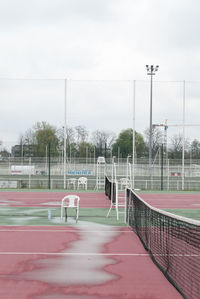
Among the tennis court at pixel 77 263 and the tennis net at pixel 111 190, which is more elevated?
the tennis net at pixel 111 190

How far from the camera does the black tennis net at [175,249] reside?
17.6 feet

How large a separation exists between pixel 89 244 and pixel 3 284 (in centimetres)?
323

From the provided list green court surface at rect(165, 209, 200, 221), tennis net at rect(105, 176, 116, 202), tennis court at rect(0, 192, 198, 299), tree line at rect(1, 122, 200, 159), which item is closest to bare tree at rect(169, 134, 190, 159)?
tree line at rect(1, 122, 200, 159)

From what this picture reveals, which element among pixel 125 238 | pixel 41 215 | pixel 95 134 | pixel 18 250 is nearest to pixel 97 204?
pixel 41 215

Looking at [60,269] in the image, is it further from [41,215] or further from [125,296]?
[41,215]

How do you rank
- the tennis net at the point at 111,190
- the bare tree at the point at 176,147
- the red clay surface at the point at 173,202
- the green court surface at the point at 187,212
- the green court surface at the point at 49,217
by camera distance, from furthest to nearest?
the bare tree at the point at 176,147 → the red clay surface at the point at 173,202 → the green court surface at the point at 187,212 → the tennis net at the point at 111,190 → the green court surface at the point at 49,217

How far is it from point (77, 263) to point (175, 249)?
1.64m

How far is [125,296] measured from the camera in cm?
517

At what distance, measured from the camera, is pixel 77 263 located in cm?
695

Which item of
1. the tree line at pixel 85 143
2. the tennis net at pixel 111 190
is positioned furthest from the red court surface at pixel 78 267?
the tree line at pixel 85 143

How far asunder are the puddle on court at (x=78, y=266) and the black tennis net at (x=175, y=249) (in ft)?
2.71

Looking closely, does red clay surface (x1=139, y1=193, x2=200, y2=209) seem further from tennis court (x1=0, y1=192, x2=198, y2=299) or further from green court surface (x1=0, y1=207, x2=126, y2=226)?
tennis court (x1=0, y1=192, x2=198, y2=299)

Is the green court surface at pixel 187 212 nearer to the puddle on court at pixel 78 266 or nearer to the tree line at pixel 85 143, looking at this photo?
the puddle on court at pixel 78 266

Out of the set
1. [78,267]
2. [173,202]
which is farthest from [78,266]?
[173,202]
